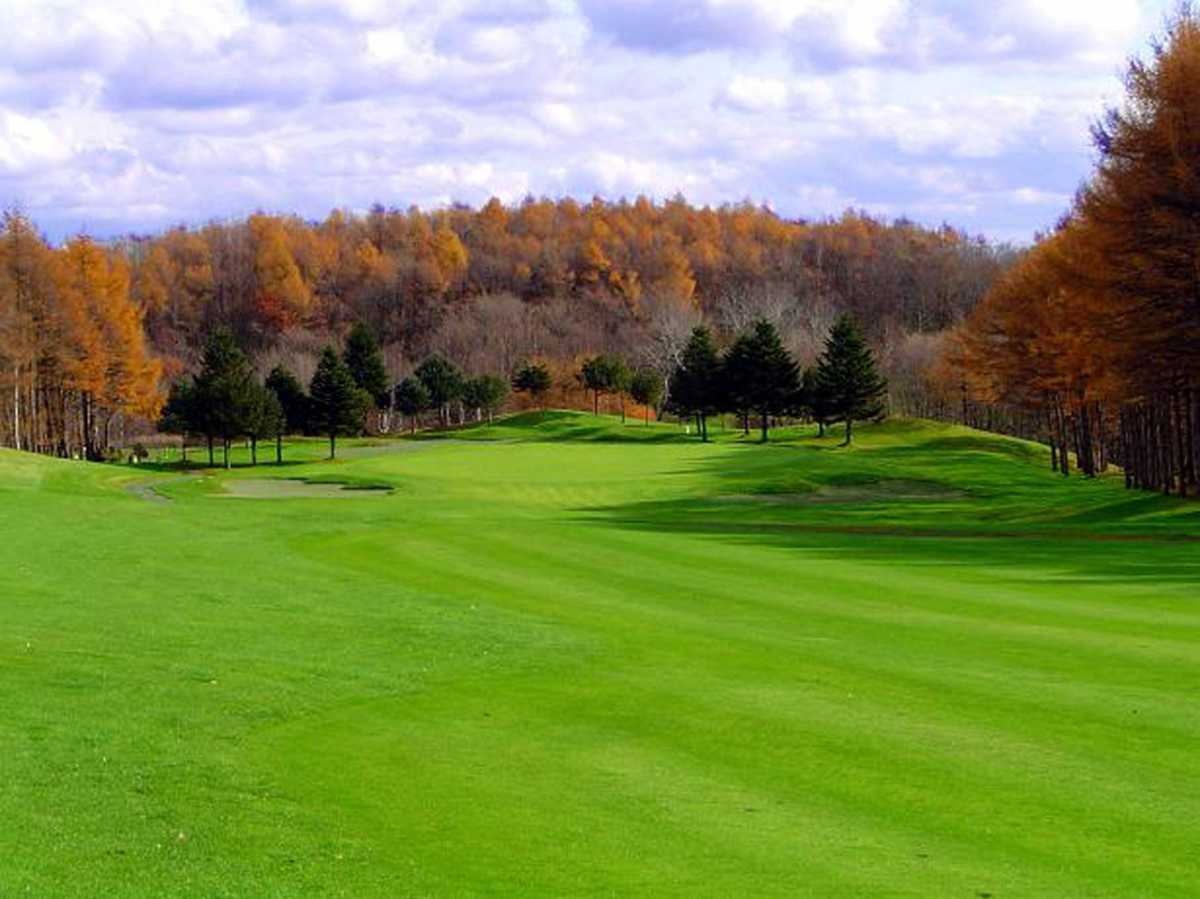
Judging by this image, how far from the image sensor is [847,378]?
94.1 meters

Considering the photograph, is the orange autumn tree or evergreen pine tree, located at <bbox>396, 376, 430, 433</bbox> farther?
evergreen pine tree, located at <bbox>396, 376, 430, 433</bbox>

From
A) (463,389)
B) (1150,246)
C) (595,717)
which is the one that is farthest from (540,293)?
(595,717)

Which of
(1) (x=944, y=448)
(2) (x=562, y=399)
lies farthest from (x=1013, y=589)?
(2) (x=562, y=399)

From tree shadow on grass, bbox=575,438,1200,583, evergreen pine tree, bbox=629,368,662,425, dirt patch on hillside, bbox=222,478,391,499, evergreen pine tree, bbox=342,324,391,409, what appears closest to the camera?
tree shadow on grass, bbox=575,438,1200,583

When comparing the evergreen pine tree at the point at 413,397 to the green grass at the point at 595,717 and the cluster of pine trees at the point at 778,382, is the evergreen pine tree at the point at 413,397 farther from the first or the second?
the green grass at the point at 595,717

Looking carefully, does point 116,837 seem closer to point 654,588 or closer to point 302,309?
point 654,588

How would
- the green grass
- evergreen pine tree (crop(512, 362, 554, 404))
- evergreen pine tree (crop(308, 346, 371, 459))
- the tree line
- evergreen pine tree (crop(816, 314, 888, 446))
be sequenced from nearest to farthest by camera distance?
the green grass, the tree line, evergreen pine tree (crop(308, 346, 371, 459)), evergreen pine tree (crop(816, 314, 888, 446)), evergreen pine tree (crop(512, 362, 554, 404))

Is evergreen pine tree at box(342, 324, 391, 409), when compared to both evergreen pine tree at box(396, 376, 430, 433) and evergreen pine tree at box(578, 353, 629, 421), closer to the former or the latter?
evergreen pine tree at box(396, 376, 430, 433)

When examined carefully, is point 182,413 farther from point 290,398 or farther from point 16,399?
point 290,398

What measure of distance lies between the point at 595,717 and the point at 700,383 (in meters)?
Answer: 89.4

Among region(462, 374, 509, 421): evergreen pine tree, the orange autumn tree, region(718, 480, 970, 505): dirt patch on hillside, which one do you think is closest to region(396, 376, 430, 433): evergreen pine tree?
region(462, 374, 509, 421): evergreen pine tree

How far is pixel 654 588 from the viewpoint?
25266 millimetres

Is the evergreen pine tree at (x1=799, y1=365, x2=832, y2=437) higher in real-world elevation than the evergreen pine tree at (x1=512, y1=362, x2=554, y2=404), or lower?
lower

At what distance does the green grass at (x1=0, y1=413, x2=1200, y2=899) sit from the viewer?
31.5 ft
